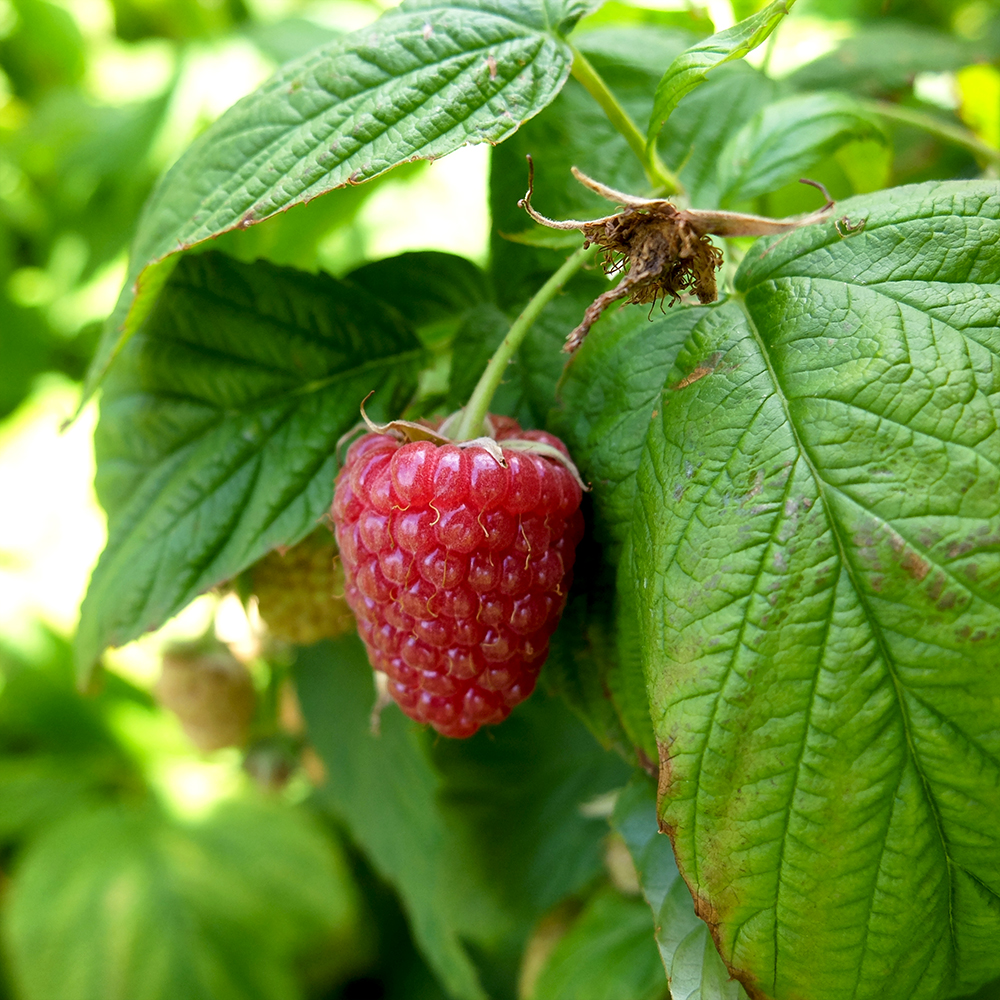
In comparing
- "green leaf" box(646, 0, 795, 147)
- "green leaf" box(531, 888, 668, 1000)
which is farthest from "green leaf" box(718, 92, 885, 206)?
"green leaf" box(531, 888, 668, 1000)

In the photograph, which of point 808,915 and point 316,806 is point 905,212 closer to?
point 808,915

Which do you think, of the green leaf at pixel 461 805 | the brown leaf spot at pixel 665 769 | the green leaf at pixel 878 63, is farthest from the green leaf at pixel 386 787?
the green leaf at pixel 878 63

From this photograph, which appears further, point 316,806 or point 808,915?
point 316,806

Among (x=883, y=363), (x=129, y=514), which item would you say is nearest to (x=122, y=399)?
(x=129, y=514)

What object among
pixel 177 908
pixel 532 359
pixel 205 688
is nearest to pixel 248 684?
pixel 205 688

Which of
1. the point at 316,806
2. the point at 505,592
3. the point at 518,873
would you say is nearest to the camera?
the point at 505,592

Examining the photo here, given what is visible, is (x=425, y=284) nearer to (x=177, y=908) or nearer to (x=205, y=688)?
(x=205, y=688)

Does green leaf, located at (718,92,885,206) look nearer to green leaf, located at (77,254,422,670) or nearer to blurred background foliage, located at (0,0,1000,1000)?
blurred background foliage, located at (0,0,1000,1000)
